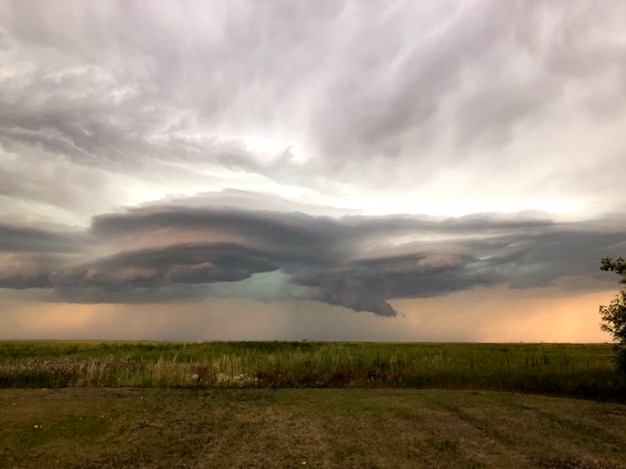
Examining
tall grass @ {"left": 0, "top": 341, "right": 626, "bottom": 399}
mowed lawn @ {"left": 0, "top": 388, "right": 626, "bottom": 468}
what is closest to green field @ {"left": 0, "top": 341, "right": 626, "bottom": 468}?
mowed lawn @ {"left": 0, "top": 388, "right": 626, "bottom": 468}

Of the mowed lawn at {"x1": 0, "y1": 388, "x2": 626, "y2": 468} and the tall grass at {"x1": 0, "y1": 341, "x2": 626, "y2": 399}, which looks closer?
the mowed lawn at {"x1": 0, "y1": 388, "x2": 626, "y2": 468}

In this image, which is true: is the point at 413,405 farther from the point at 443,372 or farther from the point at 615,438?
the point at 443,372

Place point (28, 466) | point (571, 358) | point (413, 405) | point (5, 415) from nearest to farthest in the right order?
1. point (28, 466)
2. point (5, 415)
3. point (413, 405)
4. point (571, 358)

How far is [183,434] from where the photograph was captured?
14.0m

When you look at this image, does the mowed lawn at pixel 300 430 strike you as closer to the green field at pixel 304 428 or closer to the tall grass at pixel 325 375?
the green field at pixel 304 428

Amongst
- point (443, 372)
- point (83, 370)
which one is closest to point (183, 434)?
point (83, 370)

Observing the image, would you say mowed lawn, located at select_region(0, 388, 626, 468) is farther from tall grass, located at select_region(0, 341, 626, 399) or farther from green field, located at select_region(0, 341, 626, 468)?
tall grass, located at select_region(0, 341, 626, 399)

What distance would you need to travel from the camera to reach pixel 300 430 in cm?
1458

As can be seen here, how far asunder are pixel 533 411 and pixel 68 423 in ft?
51.3

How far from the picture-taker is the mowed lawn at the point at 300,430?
1239 cm

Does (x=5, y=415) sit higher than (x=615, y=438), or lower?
higher

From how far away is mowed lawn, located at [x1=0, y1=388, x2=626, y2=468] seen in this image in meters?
12.4

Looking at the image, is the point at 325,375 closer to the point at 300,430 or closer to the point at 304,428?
the point at 304,428

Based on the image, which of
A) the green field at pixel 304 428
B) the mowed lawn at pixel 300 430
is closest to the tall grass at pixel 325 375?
the green field at pixel 304 428
